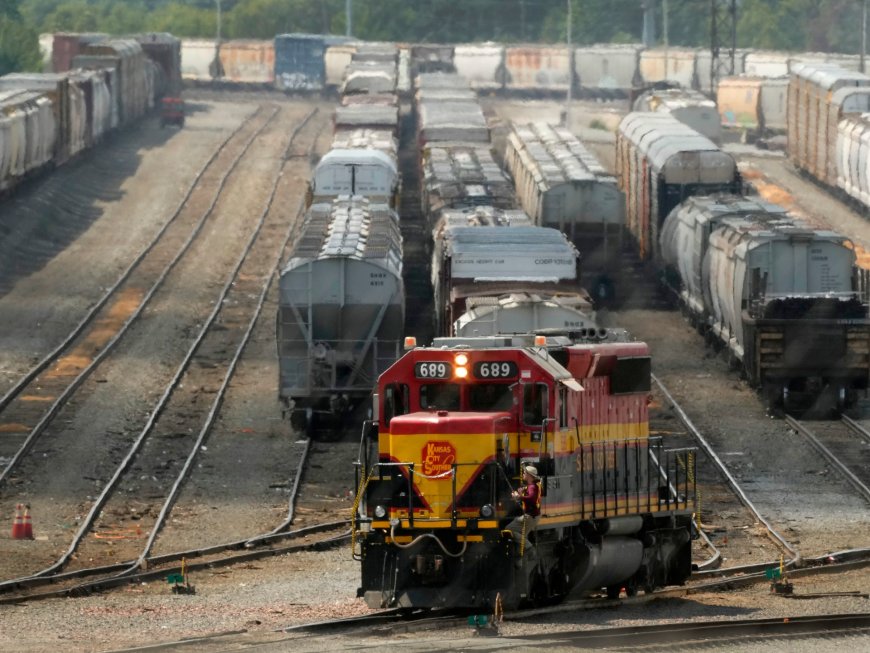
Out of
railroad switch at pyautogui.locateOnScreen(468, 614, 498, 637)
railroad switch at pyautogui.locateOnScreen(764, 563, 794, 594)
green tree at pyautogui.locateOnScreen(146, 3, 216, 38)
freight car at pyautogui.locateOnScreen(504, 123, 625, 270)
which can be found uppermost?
green tree at pyautogui.locateOnScreen(146, 3, 216, 38)

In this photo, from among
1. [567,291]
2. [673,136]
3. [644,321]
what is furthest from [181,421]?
[673,136]

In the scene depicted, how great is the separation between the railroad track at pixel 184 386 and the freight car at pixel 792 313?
10881 mm

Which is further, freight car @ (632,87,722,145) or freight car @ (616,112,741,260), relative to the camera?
freight car @ (632,87,722,145)

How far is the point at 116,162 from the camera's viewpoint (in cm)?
7075

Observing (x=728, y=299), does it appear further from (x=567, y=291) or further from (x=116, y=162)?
(x=116, y=162)

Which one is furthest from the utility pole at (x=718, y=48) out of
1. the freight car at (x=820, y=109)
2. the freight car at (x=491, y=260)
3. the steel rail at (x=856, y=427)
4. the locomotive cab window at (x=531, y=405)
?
the locomotive cab window at (x=531, y=405)

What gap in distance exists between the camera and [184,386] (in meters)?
37.6

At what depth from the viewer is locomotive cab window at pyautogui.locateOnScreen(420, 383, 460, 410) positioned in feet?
59.7

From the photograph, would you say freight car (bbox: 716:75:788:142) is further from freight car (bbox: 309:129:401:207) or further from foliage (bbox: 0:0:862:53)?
foliage (bbox: 0:0:862:53)

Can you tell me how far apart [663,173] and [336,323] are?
739 inches

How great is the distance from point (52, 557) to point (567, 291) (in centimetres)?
1194

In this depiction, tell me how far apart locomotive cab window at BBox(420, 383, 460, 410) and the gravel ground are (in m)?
2.27

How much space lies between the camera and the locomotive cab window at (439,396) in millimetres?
18203

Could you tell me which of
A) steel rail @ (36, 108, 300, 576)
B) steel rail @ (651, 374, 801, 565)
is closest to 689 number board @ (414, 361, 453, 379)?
steel rail @ (651, 374, 801, 565)
